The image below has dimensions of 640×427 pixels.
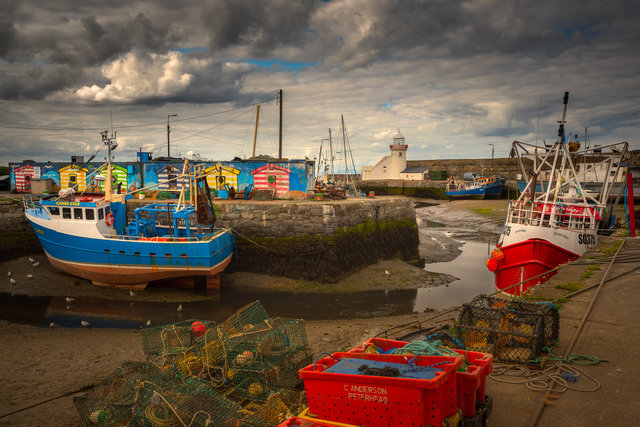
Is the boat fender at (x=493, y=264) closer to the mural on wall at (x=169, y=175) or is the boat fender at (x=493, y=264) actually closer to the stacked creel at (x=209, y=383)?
the stacked creel at (x=209, y=383)

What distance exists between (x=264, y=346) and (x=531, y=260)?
993cm

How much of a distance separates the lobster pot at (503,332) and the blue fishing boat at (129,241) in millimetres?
10298

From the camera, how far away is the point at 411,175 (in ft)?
207

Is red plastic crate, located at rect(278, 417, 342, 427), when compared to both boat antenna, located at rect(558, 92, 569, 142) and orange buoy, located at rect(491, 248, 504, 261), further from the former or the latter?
boat antenna, located at rect(558, 92, 569, 142)

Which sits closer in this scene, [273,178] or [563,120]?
[563,120]

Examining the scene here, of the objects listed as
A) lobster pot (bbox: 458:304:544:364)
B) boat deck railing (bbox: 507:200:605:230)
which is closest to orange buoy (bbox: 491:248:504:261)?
boat deck railing (bbox: 507:200:605:230)

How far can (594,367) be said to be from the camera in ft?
18.9

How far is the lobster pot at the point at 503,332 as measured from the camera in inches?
233

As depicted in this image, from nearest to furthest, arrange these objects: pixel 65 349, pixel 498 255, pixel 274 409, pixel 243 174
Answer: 1. pixel 274 409
2. pixel 65 349
3. pixel 498 255
4. pixel 243 174

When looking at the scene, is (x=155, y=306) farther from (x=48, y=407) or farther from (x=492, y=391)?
(x=492, y=391)

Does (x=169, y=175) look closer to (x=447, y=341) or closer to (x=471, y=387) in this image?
(x=447, y=341)

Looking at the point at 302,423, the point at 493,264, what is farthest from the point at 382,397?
the point at 493,264

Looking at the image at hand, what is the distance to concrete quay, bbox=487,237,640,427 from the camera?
4.64 m

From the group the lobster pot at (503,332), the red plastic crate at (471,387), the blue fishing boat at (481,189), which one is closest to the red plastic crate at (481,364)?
the red plastic crate at (471,387)
